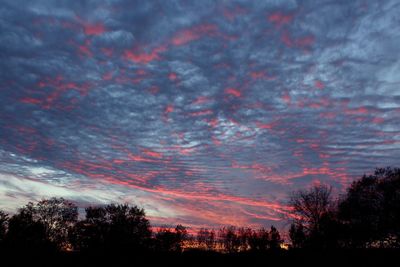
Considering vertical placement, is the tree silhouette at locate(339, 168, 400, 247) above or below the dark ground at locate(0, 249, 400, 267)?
above

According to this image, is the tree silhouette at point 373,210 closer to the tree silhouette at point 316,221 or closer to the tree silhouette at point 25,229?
the tree silhouette at point 316,221

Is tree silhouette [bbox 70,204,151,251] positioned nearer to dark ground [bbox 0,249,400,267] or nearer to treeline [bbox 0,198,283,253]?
treeline [bbox 0,198,283,253]

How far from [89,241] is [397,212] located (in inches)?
2795

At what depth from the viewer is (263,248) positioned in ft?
244

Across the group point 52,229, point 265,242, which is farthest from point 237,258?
point 265,242

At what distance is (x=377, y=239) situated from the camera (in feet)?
187

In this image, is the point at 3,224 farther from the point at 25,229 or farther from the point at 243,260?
the point at 243,260

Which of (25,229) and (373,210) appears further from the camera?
(25,229)

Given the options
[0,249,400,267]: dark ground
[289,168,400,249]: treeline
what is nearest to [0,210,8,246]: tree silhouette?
[0,249,400,267]: dark ground

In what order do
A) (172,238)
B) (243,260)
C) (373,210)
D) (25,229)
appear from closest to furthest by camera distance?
(243,260)
(373,210)
(25,229)
(172,238)

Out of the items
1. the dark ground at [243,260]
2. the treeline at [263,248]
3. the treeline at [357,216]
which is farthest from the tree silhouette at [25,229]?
the treeline at [357,216]

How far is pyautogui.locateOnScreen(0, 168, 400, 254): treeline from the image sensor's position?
5731 cm

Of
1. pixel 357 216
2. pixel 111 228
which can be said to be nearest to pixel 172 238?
pixel 111 228

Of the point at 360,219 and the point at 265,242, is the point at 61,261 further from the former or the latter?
the point at 265,242
